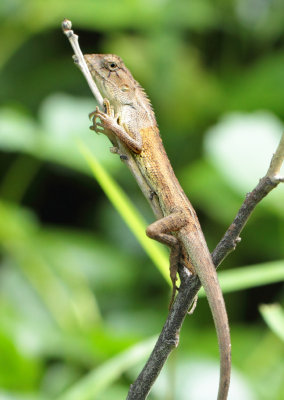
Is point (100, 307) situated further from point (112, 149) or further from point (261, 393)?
point (112, 149)

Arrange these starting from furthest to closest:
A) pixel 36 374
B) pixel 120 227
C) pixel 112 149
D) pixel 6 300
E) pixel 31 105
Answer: pixel 31 105 → pixel 120 227 → pixel 6 300 → pixel 36 374 → pixel 112 149

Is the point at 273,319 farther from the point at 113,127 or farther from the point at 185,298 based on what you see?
the point at 113,127

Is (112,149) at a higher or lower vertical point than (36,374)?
higher

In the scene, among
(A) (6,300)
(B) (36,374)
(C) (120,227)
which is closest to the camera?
(B) (36,374)

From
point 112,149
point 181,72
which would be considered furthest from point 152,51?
point 112,149

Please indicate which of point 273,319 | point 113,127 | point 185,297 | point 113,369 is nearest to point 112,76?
point 113,127

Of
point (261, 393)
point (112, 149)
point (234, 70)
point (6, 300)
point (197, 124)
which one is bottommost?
point (261, 393)

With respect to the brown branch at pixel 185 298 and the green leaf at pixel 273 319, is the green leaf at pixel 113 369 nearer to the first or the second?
the green leaf at pixel 273 319

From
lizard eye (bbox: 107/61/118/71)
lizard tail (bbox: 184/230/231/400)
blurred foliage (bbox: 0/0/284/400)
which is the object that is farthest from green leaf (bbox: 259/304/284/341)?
lizard eye (bbox: 107/61/118/71)
